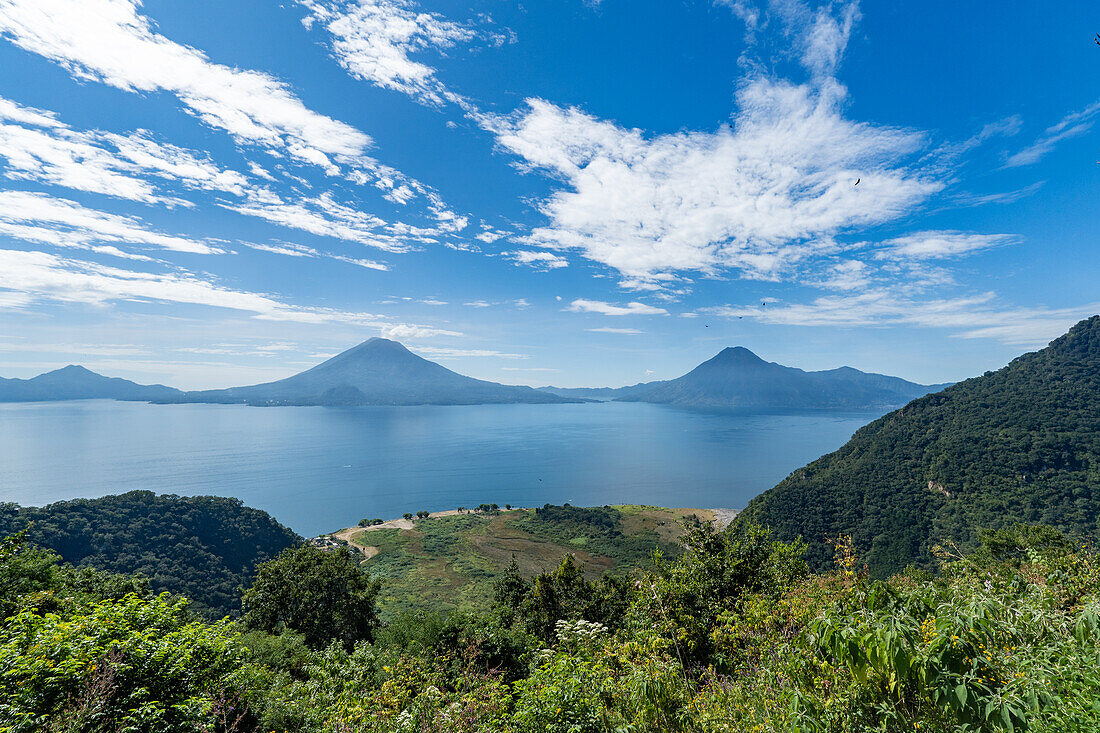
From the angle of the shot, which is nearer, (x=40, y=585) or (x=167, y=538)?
(x=40, y=585)

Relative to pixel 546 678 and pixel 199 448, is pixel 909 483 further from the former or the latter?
pixel 199 448

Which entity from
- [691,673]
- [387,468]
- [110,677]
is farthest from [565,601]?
[387,468]

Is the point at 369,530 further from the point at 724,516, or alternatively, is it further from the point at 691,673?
the point at 691,673

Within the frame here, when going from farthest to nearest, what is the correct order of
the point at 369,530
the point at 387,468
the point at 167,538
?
the point at 387,468 < the point at 369,530 < the point at 167,538

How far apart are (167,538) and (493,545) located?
137 feet

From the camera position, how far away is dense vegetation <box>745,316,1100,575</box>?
159ft

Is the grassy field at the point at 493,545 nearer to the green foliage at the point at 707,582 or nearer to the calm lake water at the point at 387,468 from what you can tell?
the calm lake water at the point at 387,468

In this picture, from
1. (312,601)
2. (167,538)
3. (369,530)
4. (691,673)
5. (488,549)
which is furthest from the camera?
(369,530)

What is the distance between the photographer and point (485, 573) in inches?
2019

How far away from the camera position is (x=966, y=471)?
57031 mm

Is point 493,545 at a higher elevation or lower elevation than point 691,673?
lower

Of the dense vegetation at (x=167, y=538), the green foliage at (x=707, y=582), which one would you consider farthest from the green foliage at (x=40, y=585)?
the dense vegetation at (x=167, y=538)

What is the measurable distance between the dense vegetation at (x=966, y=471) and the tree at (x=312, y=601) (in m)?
50.6

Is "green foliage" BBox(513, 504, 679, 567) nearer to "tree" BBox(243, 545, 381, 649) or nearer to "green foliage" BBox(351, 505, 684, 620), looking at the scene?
"green foliage" BBox(351, 505, 684, 620)
